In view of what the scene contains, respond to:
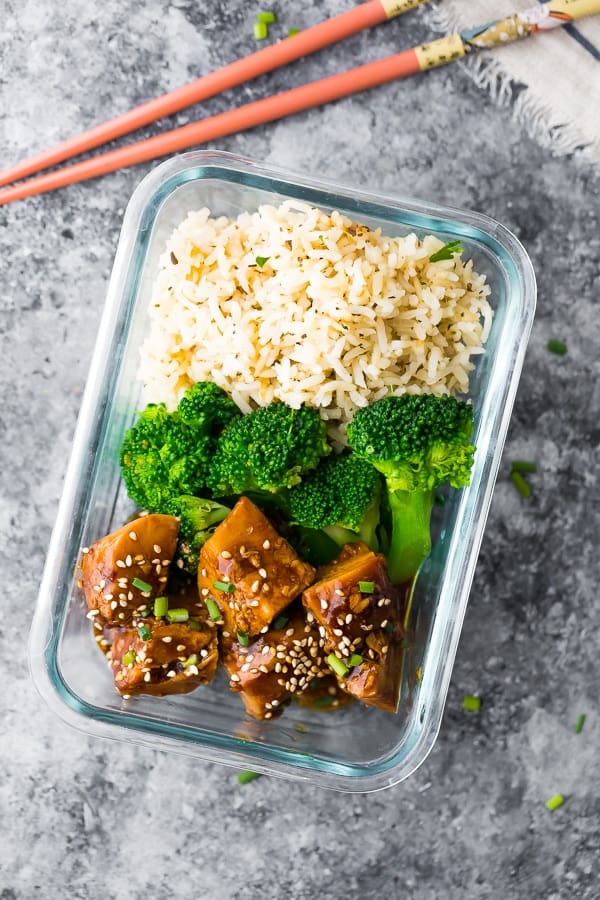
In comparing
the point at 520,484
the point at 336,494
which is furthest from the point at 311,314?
the point at 520,484

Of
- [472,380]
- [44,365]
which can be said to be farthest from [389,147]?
[44,365]

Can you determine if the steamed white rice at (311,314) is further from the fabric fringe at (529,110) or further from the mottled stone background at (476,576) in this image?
the fabric fringe at (529,110)

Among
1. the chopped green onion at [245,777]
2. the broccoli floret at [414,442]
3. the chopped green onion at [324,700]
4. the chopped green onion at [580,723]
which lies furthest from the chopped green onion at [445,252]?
the chopped green onion at [245,777]

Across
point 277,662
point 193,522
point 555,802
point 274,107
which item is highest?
point 274,107

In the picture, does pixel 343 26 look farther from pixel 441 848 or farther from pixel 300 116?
pixel 441 848

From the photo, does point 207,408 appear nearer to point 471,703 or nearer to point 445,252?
point 445,252

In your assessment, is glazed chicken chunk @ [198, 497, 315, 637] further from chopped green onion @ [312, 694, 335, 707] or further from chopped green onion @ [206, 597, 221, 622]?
chopped green onion @ [312, 694, 335, 707]

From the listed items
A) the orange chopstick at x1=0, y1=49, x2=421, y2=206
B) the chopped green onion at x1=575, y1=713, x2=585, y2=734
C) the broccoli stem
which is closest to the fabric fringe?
the orange chopstick at x1=0, y1=49, x2=421, y2=206

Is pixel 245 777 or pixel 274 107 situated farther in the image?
pixel 245 777
